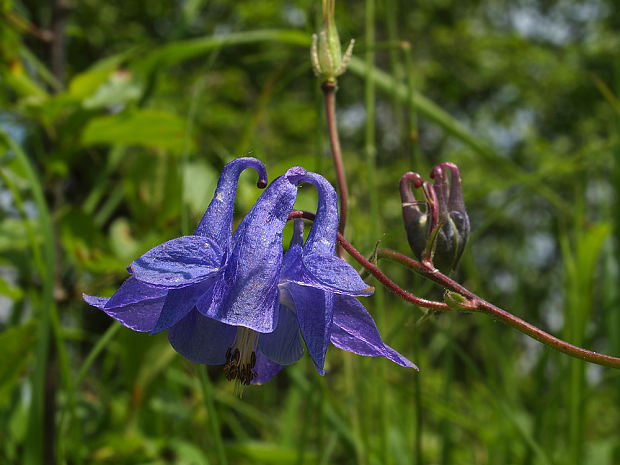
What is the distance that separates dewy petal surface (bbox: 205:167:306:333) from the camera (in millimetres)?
725

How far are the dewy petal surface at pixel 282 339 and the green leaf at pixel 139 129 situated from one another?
0.80m

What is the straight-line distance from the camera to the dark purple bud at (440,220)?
898 millimetres

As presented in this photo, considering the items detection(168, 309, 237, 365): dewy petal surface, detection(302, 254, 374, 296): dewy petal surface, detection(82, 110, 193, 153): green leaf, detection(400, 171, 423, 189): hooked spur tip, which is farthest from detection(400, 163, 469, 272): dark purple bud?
detection(82, 110, 193, 153): green leaf

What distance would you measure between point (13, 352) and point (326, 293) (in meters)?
0.96

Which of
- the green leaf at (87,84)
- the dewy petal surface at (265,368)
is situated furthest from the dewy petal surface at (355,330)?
the green leaf at (87,84)

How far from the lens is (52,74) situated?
1789 mm

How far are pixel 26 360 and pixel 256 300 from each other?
96 centimetres

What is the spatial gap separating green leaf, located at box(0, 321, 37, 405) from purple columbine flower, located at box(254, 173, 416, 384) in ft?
2.67

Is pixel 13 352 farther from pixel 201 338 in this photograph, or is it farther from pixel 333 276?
pixel 333 276

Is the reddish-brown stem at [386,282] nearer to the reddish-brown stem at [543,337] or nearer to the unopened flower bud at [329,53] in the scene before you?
the reddish-brown stem at [543,337]

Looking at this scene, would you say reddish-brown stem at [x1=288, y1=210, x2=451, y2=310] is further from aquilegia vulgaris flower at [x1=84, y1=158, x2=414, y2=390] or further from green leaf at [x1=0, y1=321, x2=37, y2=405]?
green leaf at [x1=0, y1=321, x2=37, y2=405]

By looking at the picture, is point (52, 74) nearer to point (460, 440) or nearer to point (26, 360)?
point (26, 360)

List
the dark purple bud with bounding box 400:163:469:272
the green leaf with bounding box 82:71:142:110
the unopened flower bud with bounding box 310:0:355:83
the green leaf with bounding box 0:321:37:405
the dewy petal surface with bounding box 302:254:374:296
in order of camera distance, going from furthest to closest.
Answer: the green leaf with bounding box 82:71:142:110 → the green leaf with bounding box 0:321:37:405 → the unopened flower bud with bounding box 310:0:355:83 → the dark purple bud with bounding box 400:163:469:272 → the dewy petal surface with bounding box 302:254:374:296

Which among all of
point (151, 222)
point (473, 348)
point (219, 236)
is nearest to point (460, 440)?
point (151, 222)
